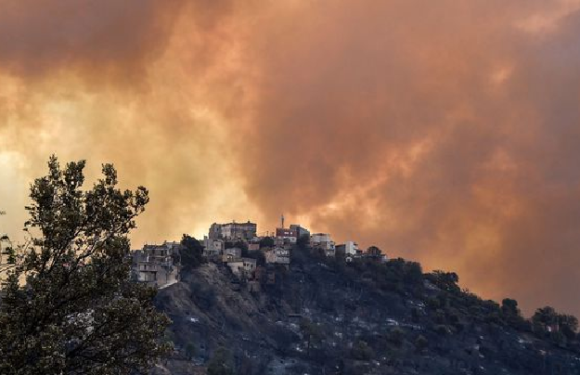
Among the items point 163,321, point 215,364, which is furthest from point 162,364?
point 163,321

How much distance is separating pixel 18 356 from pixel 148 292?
8895mm

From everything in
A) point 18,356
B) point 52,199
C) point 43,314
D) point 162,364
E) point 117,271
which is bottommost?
point 18,356

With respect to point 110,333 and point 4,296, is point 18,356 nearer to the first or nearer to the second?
point 4,296

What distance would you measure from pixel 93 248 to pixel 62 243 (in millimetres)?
1869

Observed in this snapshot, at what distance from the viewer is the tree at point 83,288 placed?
35.8 meters

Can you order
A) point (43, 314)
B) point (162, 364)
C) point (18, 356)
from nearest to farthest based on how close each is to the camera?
1. point (18, 356)
2. point (43, 314)
3. point (162, 364)

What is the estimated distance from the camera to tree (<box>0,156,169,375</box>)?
35781 millimetres

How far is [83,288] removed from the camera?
37719 millimetres

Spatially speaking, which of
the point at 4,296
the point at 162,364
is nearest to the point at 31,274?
the point at 4,296

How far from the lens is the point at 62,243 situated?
123ft

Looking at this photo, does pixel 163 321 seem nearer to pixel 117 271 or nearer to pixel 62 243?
pixel 117 271

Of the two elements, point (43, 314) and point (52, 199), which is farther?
point (52, 199)

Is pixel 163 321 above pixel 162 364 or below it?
below

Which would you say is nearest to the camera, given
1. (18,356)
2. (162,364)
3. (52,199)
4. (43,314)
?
(18,356)
